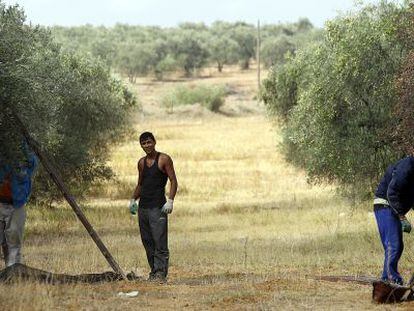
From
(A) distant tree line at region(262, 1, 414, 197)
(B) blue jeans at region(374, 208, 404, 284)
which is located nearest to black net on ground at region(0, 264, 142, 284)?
(B) blue jeans at region(374, 208, 404, 284)

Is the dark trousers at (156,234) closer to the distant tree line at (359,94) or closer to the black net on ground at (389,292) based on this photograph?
the black net on ground at (389,292)

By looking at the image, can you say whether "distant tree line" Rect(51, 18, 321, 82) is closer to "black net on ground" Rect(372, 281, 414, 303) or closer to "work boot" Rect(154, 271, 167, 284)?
"work boot" Rect(154, 271, 167, 284)

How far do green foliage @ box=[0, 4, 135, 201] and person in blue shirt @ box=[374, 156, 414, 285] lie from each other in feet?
15.6

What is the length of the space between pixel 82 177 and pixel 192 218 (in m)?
3.31

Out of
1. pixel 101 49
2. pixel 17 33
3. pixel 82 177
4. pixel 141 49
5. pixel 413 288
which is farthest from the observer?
pixel 141 49

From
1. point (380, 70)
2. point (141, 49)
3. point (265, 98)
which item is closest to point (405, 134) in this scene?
point (380, 70)

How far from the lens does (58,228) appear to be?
21.9 metres

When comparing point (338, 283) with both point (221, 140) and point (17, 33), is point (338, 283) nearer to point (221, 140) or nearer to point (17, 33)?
point (17, 33)

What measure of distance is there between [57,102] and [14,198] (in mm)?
4680

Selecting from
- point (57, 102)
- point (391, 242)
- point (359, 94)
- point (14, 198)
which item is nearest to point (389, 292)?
point (391, 242)

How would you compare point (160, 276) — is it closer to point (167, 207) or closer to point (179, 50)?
point (167, 207)

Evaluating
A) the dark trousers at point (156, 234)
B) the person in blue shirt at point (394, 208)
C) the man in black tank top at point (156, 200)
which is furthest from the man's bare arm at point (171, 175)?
the person in blue shirt at point (394, 208)

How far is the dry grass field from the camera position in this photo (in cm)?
985

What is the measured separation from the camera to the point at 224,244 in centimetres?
1872
